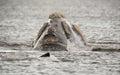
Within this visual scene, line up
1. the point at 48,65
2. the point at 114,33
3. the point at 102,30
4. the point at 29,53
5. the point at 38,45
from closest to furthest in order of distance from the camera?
1. the point at 48,65
2. the point at 29,53
3. the point at 38,45
4. the point at 114,33
5. the point at 102,30

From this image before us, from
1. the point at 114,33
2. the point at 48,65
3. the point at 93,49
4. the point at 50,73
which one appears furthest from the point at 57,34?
the point at 114,33

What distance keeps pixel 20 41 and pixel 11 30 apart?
8.47 ft

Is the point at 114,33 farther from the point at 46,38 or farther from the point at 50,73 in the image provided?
the point at 50,73

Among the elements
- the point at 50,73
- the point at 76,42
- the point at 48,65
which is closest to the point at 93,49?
the point at 76,42

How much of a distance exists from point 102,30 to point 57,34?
493cm

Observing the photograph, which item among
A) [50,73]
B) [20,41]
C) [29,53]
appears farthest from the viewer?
[20,41]

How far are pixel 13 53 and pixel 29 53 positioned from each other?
0.79 ft

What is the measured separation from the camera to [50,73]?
6.34 metres

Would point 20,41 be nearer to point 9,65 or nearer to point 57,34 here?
point 57,34

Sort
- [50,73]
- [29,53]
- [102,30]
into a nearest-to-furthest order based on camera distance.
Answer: [50,73]
[29,53]
[102,30]

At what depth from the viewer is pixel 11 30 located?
13.1m

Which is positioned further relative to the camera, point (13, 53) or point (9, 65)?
point (13, 53)

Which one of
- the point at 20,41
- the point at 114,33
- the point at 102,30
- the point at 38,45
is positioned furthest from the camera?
the point at 102,30

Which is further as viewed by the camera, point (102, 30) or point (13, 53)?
point (102, 30)
